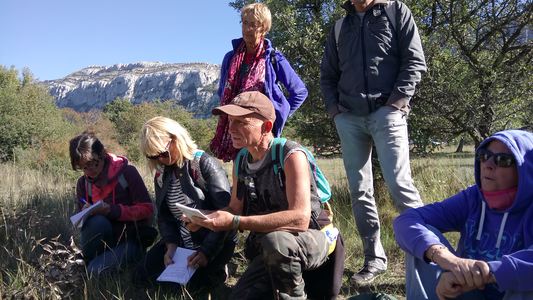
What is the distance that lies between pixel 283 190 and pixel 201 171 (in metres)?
0.87

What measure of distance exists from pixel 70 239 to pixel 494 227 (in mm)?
2631

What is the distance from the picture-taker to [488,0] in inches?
250

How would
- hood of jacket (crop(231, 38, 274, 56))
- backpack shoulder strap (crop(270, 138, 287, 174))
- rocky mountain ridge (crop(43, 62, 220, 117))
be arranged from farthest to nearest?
rocky mountain ridge (crop(43, 62, 220, 117)), hood of jacket (crop(231, 38, 274, 56)), backpack shoulder strap (crop(270, 138, 287, 174))

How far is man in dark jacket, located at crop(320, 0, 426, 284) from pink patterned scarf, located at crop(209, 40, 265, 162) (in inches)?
26.5

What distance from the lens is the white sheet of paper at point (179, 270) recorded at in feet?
10.5

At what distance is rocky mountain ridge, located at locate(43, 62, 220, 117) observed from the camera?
153m

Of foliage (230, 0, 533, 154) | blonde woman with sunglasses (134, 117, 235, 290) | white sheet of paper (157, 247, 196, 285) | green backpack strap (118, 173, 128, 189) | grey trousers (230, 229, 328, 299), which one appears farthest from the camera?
foliage (230, 0, 533, 154)

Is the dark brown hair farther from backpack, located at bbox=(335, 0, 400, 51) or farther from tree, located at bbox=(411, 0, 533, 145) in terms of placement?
tree, located at bbox=(411, 0, 533, 145)

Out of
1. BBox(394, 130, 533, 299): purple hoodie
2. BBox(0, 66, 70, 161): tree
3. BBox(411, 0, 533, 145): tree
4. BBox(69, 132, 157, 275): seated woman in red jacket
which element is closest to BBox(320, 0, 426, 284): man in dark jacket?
BBox(394, 130, 533, 299): purple hoodie

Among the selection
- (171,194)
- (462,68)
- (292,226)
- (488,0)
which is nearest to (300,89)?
(171,194)

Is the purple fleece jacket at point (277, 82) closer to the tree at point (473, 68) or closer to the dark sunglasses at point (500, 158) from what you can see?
the dark sunglasses at point (500, 158)

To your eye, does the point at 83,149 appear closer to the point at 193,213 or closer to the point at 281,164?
the point at 193,213

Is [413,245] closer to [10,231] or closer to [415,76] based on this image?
[415,76]

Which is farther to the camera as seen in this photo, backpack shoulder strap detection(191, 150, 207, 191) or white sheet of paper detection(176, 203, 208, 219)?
backpack shoulder strap detection(191, 150, 207, 191)
